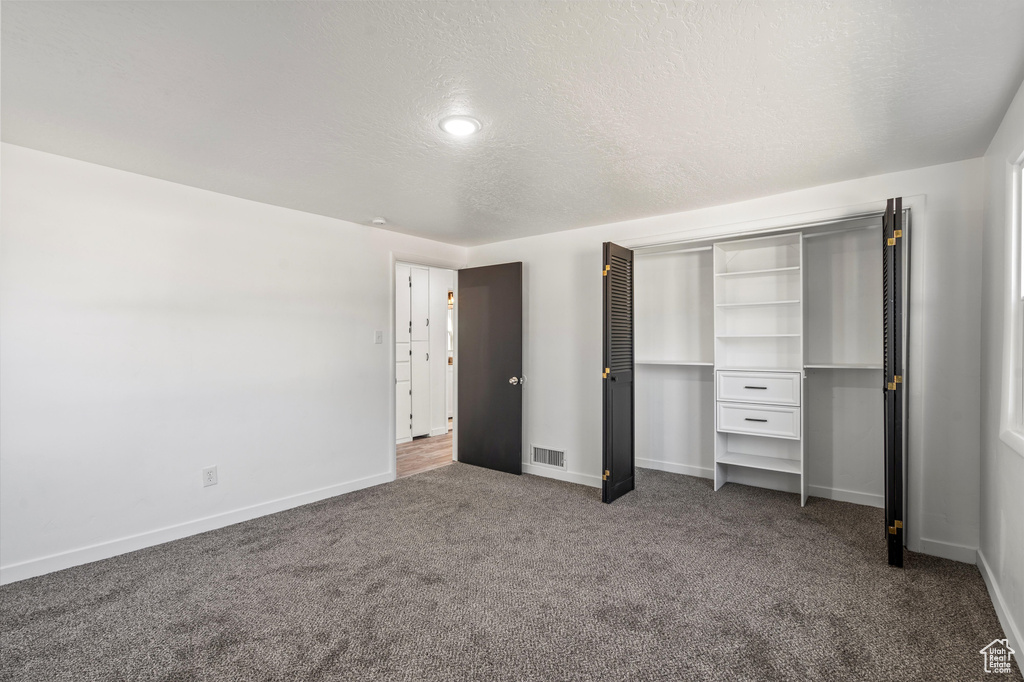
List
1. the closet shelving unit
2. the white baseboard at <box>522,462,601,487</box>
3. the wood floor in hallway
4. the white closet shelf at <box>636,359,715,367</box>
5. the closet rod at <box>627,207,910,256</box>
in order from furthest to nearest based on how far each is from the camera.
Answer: the wood floor in hallway, the white baseboard at <box>522,462,601,487</box>, the white closet shelf at <box>636,359,715,367</box>, the closet shelving unit, the closet rod at <box>627,207,910,256</box>

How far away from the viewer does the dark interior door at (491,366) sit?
485 centimetres

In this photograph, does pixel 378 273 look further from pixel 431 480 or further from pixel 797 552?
pixel 797 552

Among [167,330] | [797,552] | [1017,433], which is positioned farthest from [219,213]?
[1017,433]

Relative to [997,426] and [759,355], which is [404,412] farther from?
[997,426]

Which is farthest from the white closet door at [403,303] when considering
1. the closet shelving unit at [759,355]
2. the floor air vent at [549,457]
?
the closet shelving unit at [759,355]

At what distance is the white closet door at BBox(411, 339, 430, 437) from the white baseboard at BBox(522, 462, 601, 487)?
2114 millimetres

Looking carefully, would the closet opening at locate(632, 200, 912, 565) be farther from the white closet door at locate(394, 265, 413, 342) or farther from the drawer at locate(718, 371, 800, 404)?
the white closet door at locate(394, 265, 413, 342)

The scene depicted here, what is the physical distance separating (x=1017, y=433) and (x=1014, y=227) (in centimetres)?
93

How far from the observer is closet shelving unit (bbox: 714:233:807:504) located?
3881 millimetres

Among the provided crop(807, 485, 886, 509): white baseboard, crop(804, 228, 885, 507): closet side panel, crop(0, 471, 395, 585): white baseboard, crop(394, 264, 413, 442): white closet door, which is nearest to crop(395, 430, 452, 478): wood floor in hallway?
crop(394, 264, 413, 442): white closet door

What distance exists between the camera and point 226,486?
138 inches

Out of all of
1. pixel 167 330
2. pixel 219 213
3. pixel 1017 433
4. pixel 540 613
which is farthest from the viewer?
pixel 219 213

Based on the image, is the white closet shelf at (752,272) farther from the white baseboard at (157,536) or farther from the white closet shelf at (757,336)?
the white baseboard at (157,536)

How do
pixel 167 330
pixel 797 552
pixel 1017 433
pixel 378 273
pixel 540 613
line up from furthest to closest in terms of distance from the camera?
1. pixel 378 273
2. pixel 167 330
3. pixel 797 552
4. pixel 540 613
5. pixel 1017 433
